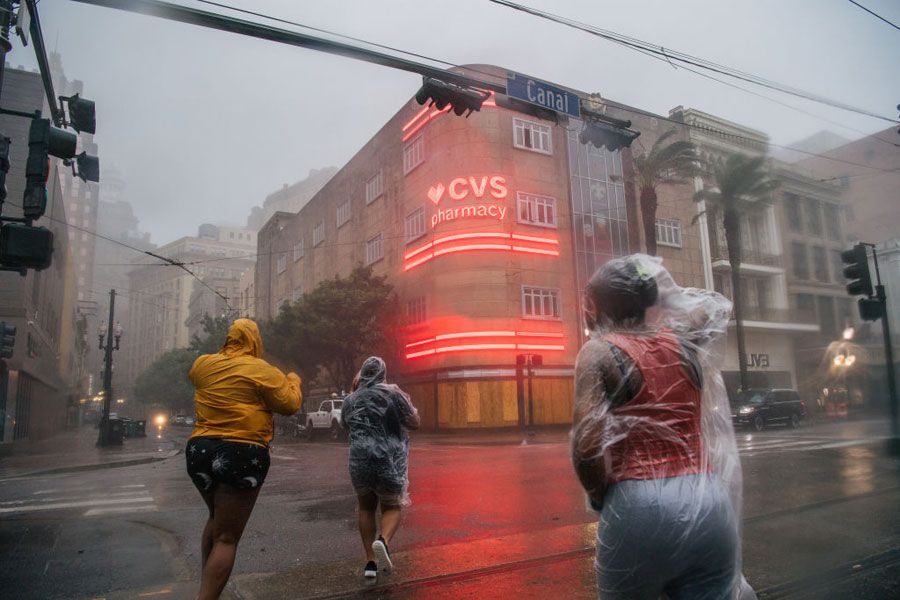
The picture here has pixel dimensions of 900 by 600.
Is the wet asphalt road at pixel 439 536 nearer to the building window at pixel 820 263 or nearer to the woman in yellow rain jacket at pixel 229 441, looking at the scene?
the woman in yellow rain jacket at pixel 229 441

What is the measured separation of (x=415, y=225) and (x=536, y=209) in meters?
6.32

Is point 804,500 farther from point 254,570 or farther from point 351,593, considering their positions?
point 254,570

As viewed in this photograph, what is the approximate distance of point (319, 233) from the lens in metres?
44.5

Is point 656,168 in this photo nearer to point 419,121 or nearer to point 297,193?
point 419,121

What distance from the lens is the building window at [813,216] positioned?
34.8m

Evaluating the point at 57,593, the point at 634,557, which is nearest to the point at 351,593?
the point at 57,593

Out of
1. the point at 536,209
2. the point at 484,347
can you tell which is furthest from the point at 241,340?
the point at 536,209

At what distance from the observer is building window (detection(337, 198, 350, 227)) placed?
128ft

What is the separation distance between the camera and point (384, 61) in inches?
277

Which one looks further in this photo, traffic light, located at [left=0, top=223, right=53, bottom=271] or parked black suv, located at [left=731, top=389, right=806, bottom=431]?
parked black suv, located at [left=731, top=389, right=806, bottom=431]

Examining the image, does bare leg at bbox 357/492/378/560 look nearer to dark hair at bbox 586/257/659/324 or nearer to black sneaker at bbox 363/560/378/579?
black sneaker at bbox 363/560/378/579

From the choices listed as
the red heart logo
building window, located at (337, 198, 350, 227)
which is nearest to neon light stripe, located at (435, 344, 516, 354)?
the red heart logo

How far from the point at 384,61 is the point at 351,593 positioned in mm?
5802

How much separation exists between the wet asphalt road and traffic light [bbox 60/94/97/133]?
5022 millimetres
